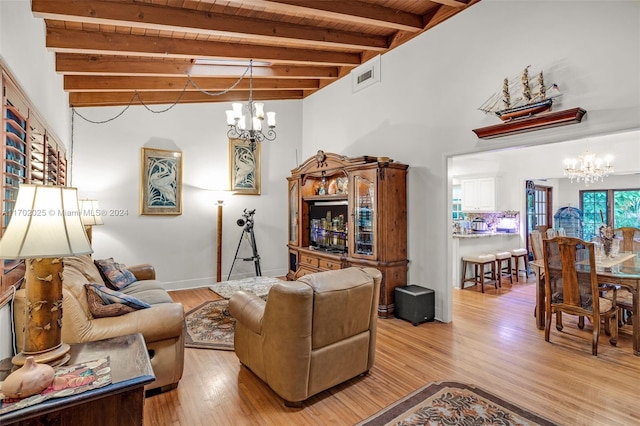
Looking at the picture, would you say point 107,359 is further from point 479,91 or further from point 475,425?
point 479,91

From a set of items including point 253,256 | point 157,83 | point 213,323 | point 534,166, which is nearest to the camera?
point 213,323

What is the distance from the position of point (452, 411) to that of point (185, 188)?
5180 millimetres

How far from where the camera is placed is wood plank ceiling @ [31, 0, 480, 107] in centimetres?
315

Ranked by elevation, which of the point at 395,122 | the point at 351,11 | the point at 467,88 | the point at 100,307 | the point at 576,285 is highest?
the point at 351,11

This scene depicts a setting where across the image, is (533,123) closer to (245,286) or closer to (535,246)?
(535,246)

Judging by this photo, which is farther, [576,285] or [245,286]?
[245,286]

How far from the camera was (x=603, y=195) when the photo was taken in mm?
7645

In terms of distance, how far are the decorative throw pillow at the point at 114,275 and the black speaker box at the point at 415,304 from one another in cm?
330

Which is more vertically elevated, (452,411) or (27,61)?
(27,61)

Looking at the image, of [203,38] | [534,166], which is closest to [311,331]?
[203,38]

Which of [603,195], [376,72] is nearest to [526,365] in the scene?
[376,72]

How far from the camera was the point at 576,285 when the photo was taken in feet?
10.9

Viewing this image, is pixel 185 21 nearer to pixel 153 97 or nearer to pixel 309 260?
pixel 153 97

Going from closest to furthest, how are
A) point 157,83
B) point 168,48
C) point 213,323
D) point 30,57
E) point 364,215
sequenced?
point 30,57 → point 168,48 → point 213,323 → point 364,215 → point 157,83
